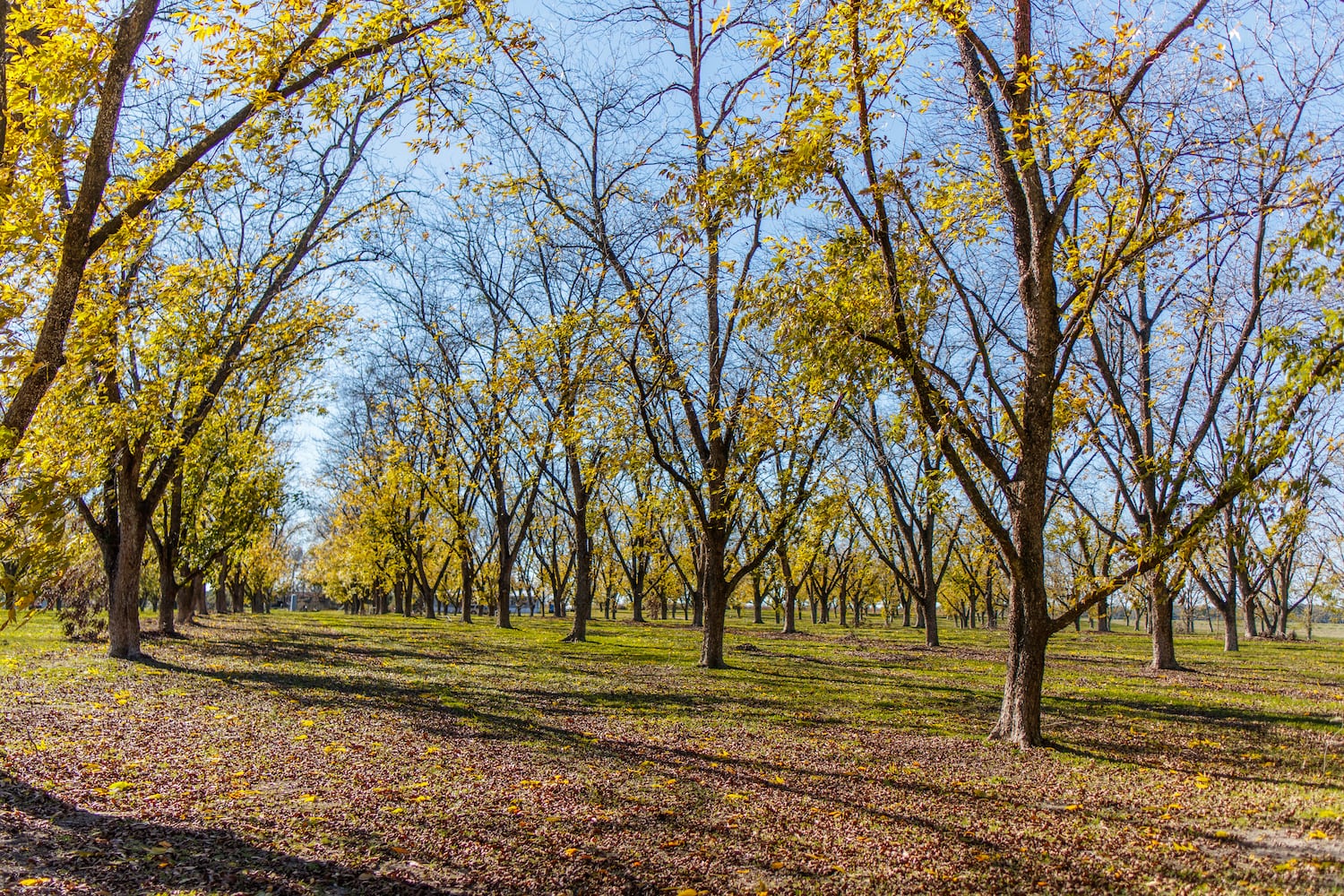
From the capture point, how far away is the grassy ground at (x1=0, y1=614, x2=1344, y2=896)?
14.6 feet

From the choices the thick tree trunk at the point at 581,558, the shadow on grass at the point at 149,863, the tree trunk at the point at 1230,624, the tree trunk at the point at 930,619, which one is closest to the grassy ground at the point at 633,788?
the shadow on grass at the point at 149,863

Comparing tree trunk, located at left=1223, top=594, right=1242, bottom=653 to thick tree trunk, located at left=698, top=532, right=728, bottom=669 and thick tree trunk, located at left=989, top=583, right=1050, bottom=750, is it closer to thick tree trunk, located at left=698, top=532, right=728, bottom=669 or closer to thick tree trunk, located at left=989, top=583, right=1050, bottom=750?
thick tree trunk, located at left=698, top=532, right=728, bottom=669

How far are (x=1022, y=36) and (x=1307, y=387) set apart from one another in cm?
476

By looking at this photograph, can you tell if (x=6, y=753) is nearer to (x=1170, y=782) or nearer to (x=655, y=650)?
(x=1170, y=782)

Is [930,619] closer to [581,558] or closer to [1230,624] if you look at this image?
[1230,624]

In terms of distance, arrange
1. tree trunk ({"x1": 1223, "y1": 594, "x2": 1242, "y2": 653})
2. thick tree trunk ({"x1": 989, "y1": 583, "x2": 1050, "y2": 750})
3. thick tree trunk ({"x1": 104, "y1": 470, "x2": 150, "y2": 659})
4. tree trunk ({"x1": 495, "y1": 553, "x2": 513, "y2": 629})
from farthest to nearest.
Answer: tree trunk ({"x1": 495, "y1": 553, "x2": 513, "y2": 629}) → tree trunk ({"x1": 1223, "y1": 594, "x2": 1242, "y2": 653}) → thick tree trunk ({"x1": 104, "y1": 470, "x2": 150, "y2": 659}) → thick tree trunk ({"x1": 989, "y1": 583, "x2": 1050, "y2": 750})

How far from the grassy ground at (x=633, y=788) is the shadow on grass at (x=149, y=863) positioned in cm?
2

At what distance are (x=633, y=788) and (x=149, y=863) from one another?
332cm

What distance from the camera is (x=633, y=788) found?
629 centimetres

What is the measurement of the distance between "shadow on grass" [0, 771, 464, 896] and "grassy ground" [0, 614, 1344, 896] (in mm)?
20

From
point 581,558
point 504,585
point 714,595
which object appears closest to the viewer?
point 714,595

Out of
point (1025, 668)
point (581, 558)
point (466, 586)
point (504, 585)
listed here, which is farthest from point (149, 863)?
point (466, 586)

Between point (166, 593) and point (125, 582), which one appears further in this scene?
point (166, 593)

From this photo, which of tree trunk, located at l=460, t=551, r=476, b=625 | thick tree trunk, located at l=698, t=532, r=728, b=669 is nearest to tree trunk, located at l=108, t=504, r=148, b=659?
thick tree trunk, located at l=698, t=532, r=728, b=669
